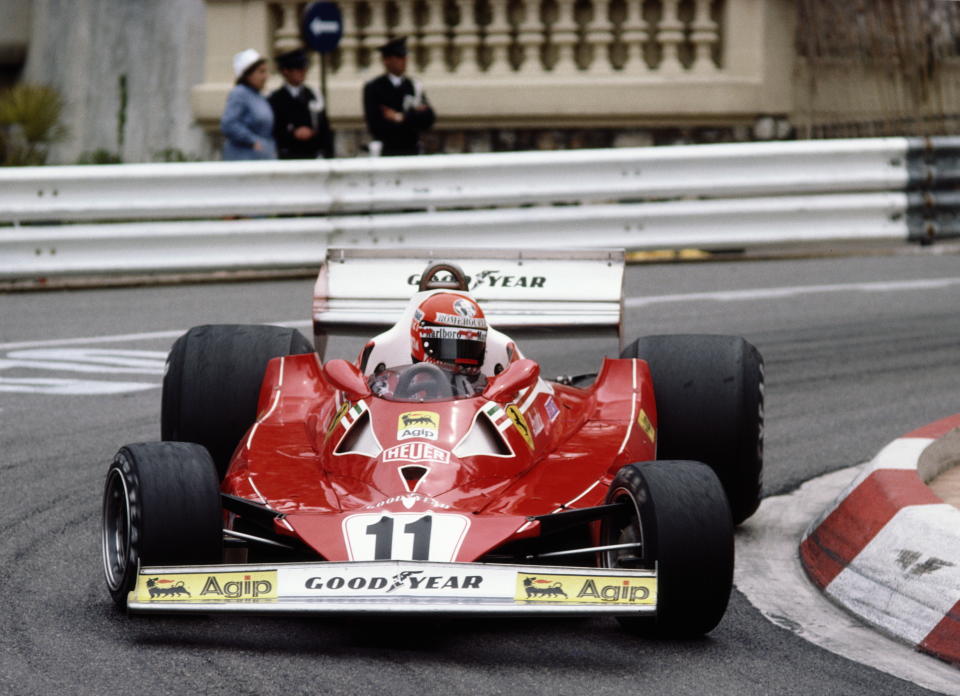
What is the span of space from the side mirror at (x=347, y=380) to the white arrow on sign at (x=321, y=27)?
1002cm

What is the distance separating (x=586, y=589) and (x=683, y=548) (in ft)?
1.14

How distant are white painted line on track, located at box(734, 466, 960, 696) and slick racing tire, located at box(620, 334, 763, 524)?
0.71ft

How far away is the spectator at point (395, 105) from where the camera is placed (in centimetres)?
1480

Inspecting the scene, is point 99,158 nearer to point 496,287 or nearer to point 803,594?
point 496,287

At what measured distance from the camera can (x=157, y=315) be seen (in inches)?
480

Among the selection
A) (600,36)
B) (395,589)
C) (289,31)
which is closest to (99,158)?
(289,31)

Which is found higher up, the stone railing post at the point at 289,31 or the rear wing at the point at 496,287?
the stone railing post at the point at 289,31

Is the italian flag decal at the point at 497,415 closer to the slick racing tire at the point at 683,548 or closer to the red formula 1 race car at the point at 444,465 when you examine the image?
the red formula 1 race car at the point at 444,465

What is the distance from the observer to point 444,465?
6.04 metres

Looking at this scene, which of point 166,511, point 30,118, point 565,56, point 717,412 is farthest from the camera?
point 30,118

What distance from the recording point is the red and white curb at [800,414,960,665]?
5.46m

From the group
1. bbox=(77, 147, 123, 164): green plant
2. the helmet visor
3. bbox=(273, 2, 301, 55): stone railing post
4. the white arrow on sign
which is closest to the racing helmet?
the helmet visor

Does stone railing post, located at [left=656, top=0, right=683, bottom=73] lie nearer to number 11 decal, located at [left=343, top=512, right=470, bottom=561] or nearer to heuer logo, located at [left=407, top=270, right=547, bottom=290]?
heuer logo, located at [left=407, top=270, right=547, bottom=290]

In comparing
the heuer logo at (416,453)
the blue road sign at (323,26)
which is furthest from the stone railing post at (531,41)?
the heuer logo at (416,453)
